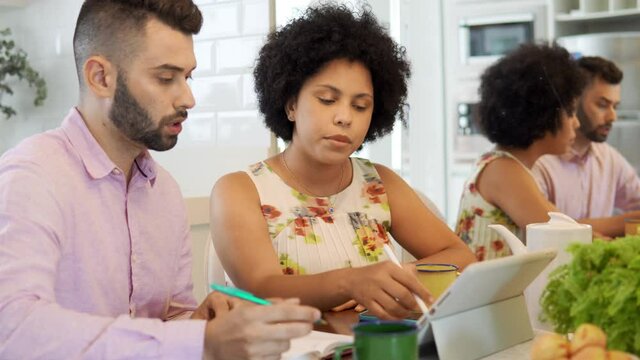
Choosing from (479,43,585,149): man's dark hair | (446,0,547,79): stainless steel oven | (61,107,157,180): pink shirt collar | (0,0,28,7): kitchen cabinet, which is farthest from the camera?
(446,0,547,79): stainless steel oven

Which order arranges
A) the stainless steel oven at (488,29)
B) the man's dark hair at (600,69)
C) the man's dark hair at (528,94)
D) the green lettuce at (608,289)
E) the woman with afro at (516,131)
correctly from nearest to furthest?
the green lettuce at (608,289) < the woman with afro at (516,131) < the man's dark hair at (528,94) < the man's dark hair at (600,69) < the stainless steel oven at (488,29)

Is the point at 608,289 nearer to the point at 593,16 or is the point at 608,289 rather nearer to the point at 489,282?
the point at 489,282

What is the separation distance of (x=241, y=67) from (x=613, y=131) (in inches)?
62.4

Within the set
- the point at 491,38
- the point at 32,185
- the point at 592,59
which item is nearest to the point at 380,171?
the point at 32,185

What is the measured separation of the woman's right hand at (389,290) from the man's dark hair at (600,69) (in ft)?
6.23

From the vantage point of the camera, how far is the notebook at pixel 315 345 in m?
1.02

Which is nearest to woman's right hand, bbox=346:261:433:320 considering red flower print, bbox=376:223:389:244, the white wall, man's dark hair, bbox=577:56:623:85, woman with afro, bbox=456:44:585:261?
red flower print, bbox=376:223:389:244

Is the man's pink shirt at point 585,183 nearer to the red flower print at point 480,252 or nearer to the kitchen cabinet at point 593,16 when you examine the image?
the red flower print at point 480,252

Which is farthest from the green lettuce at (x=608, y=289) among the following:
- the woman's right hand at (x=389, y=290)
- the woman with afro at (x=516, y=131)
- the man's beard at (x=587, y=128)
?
the man's beard at (x=587, y=128)

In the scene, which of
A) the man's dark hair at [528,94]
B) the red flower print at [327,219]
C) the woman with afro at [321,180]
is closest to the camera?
the woman with afro at [321,180]

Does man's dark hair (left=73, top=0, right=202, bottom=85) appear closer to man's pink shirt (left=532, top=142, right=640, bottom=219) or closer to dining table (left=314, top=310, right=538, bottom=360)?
dining table (left=314, top=310, right=538, bottom=360)

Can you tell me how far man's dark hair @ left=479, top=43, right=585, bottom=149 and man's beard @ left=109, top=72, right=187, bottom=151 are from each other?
158cm

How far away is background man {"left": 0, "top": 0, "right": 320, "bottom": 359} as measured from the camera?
1.03m

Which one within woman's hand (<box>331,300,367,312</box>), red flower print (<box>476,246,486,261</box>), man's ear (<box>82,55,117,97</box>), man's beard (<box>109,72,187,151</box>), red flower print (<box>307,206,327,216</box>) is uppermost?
man's ear (<box>82,55,117,97</box>)
